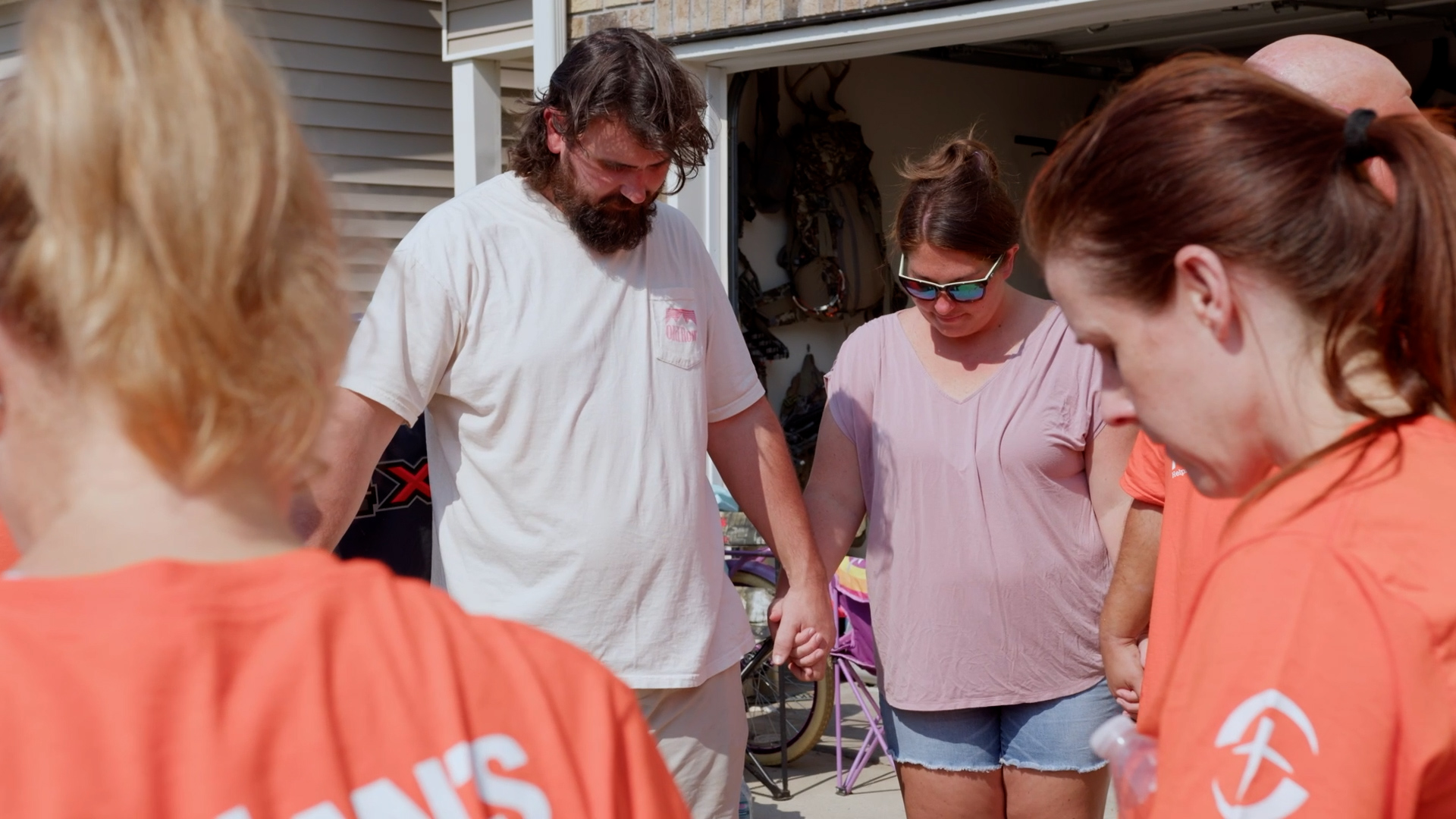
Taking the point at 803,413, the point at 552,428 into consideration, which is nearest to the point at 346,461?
the point at 552,428

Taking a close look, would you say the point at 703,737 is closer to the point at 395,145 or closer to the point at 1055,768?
the point at 1055,768

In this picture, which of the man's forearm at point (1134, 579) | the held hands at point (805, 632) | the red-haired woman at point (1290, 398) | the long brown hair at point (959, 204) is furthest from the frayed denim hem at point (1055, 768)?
the red-haired woman at point (1290, 398)

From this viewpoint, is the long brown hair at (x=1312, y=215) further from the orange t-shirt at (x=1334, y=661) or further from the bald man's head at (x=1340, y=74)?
the bald man's head at (x=1340, y=74)

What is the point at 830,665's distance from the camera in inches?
222

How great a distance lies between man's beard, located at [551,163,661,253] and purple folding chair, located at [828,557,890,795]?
2610 millimetres

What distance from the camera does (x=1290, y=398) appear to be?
47.1 inches

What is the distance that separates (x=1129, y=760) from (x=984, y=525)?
1.73 meters

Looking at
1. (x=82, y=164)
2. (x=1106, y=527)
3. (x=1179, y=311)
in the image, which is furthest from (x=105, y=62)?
(x=1106, y=527)

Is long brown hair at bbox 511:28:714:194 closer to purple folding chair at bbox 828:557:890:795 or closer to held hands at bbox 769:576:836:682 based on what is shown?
held hands at bbox 769:576:836:682

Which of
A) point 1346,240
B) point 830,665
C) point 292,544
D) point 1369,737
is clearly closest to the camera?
point 292,544

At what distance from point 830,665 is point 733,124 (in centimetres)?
249

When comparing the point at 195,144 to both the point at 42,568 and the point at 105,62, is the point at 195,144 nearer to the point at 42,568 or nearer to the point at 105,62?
the point at 105,62

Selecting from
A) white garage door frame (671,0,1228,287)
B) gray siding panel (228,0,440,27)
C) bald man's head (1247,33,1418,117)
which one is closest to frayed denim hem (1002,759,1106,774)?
bald man's head (1247,33,1418,117)

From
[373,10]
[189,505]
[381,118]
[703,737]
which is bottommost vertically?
[703,737]
